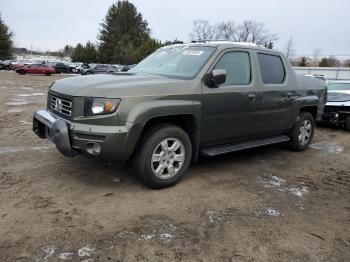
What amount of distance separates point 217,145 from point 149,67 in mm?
1576

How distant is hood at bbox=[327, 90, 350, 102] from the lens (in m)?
10.1

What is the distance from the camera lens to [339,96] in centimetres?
1035

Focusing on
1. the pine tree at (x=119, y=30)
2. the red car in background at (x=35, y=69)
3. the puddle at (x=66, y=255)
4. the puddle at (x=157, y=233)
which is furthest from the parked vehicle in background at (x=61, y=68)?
the puddle at (x=66, y=255)

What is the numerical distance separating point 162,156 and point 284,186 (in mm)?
1734

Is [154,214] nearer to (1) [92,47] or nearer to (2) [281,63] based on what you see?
(2) [281,63]

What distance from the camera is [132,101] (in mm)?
4164

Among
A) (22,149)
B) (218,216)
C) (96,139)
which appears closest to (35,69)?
(22,149)

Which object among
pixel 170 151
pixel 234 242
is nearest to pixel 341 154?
pixel 170 151

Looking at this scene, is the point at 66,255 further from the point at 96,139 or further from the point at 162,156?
the point at 162,156

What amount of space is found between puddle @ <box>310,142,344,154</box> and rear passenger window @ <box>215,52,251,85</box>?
9.34 feet

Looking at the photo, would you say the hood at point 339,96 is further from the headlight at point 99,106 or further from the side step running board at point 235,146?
the headlight at point 99,106

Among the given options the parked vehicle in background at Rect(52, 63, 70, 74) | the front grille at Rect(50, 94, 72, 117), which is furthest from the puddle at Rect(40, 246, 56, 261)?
the parked vehicle in background at Rect(52, 63, 70, 74)

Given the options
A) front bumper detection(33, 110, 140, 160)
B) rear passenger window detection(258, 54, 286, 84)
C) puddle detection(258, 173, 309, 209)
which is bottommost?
puddle detection(258, 173, 309, 209)

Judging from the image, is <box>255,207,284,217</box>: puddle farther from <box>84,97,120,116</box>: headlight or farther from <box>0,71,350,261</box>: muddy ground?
<box>84,97,120,116</box>: headlight
